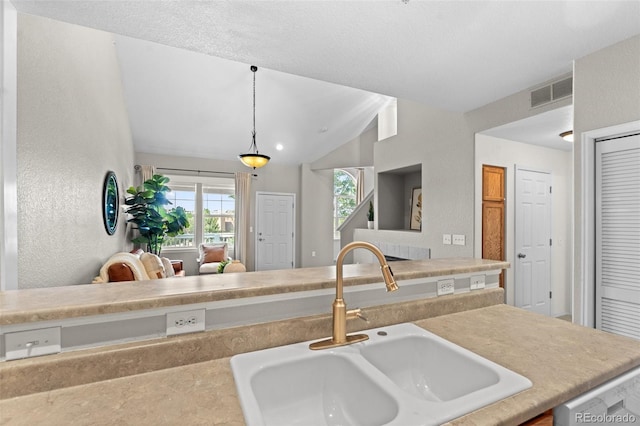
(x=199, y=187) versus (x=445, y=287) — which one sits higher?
(x=199, y=187)

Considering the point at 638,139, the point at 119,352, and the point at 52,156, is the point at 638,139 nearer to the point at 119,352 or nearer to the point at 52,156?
the point at 119,352

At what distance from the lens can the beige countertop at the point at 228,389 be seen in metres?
0.68

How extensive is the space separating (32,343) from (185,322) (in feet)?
1.22

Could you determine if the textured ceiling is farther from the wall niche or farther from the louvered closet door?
the wall niche

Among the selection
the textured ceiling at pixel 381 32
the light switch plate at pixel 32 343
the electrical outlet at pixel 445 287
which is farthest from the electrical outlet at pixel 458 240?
the light switch plate at pixel 32 343

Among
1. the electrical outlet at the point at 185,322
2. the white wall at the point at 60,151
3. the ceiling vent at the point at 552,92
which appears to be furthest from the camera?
the ceiling vent at the point at 552,92

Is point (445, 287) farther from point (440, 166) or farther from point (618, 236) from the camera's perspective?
point (440, 166)

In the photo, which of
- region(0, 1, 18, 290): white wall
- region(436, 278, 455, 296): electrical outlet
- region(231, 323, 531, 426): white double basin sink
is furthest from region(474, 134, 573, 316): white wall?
region(0, 1, 18, 290): white wall

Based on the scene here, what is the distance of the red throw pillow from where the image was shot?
20.5 feet

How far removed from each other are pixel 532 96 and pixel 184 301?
333 cm

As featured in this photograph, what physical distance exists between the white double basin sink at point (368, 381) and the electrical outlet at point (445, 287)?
335 millimetres

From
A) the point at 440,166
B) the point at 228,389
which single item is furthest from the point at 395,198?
the point at 228,389

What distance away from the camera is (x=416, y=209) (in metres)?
4.95

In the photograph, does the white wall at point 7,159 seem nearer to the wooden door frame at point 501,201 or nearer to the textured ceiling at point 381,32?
the textured ceiling at point 381,32
